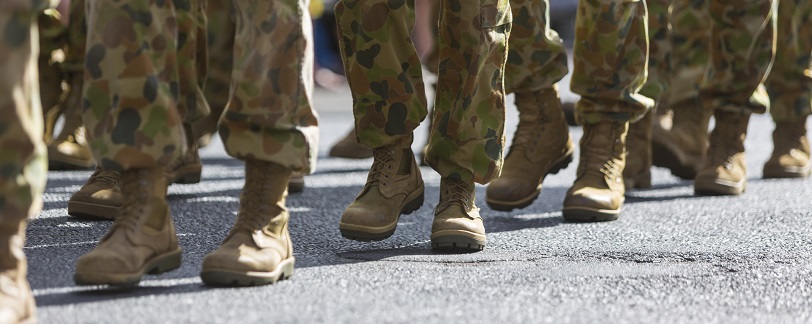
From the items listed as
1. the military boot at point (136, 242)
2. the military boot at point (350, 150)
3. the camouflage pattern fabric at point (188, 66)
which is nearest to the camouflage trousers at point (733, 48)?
the military boot at point (350, 150)

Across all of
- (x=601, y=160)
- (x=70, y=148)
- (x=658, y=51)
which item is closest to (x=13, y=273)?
(x=601, y=160)

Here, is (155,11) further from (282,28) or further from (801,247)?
(801,247)

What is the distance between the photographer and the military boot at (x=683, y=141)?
15.8 ft

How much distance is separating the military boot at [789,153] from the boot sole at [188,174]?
244 cm

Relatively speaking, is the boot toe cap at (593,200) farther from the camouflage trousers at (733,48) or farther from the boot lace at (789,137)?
the boot lace at (789,137)

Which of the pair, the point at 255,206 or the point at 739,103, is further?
Answer: the point at 739,103

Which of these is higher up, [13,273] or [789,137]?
[789,137]

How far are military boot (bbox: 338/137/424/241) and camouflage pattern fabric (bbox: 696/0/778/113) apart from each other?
168 centimetres

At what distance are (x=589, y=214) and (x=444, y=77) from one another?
0.81 metres

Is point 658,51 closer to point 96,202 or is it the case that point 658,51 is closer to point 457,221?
point 457,221

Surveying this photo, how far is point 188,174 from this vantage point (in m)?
4.03

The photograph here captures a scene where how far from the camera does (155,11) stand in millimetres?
2527

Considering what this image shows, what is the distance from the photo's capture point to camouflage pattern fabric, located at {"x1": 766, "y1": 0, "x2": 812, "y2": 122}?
5.03 m

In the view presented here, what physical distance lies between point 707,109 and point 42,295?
9.71 ft
